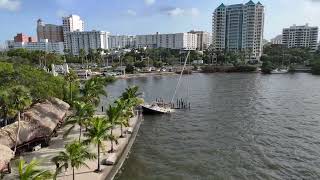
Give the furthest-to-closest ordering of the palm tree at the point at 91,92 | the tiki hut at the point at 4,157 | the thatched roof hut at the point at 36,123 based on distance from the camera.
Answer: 1. the palm tree at the point at 91,92
2. the thatched roof hut at the point at 36,123
3. the tiki hut at the point at 4,157

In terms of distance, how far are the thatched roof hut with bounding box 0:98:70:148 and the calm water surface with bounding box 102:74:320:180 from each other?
1311cm

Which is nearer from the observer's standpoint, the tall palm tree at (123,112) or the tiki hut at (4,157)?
the tiki hut at (4,157)

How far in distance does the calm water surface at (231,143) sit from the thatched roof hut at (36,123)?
13109 mm

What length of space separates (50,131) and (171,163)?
18460 millimetres

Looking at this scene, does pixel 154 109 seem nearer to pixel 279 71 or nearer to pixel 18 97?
pixel 18 97

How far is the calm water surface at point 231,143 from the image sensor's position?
42125mm

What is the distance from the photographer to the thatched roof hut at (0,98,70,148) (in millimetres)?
40125

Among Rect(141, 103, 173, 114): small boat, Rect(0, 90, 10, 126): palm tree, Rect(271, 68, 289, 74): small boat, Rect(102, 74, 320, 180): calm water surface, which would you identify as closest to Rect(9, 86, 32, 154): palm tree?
Rect(0, 90, 10, 126): palm tree

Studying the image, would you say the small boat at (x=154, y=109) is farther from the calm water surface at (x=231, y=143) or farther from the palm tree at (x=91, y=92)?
the palm tree at (x=91, y=92)

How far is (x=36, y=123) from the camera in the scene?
4434cm

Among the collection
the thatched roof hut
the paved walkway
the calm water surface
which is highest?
the thatched roof hut

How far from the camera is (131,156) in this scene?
1860 inches

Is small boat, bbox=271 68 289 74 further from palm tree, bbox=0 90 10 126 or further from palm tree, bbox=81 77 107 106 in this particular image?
palm tree, bbox=0 90 10 126

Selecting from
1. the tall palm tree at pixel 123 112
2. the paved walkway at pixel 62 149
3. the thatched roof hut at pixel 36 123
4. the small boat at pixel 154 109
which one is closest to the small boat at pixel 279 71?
the small boat at pixel 154 109
